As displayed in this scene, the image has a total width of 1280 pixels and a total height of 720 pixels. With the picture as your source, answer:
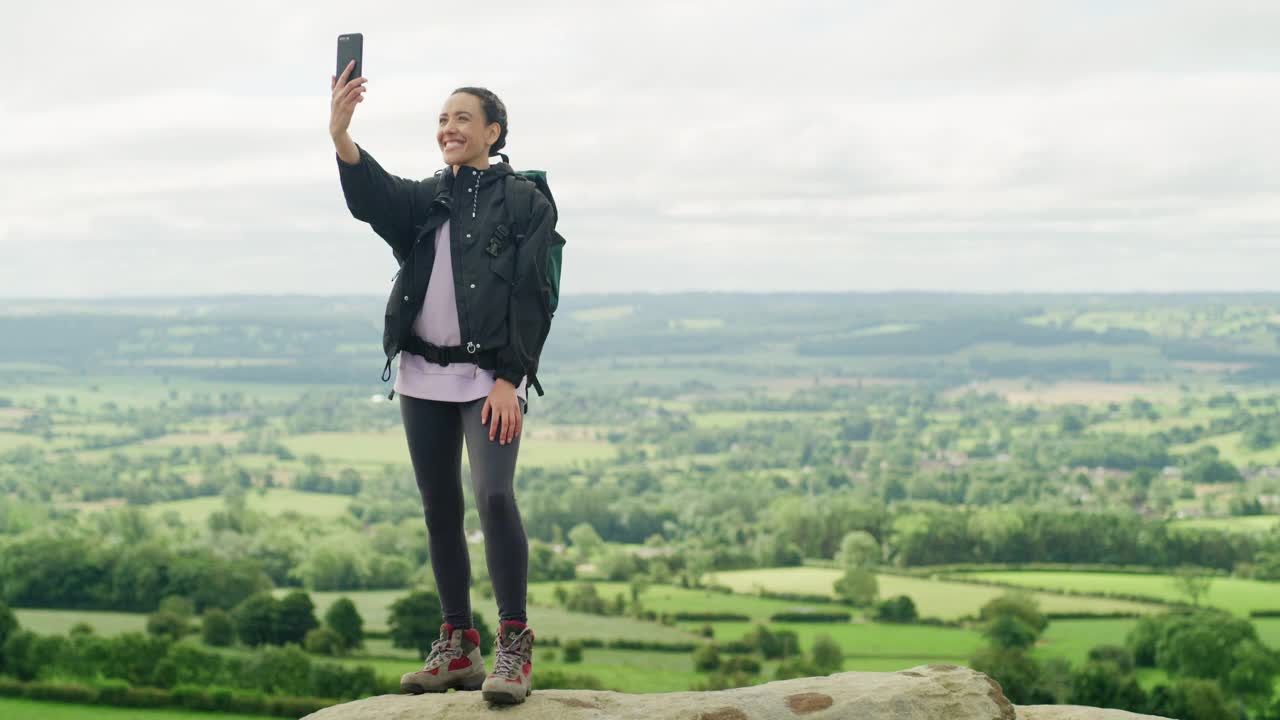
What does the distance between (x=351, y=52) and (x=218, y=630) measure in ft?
164

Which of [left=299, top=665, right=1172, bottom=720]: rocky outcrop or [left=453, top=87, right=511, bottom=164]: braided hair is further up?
[left=453, top=87, right=511, bottom=164]: braided hair

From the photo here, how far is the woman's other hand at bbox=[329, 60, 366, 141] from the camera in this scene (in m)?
6.80

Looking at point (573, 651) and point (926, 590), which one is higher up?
point (573, 651)

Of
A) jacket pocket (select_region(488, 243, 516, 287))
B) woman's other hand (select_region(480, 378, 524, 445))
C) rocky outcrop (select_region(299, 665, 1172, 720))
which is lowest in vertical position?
rocky outcrop (select_region(299, 665, 1172, 720))

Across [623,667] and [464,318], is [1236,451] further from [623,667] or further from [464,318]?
[464,318]

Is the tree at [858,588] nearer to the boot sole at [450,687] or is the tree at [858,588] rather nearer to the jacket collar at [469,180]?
the boot sole at [450,687]

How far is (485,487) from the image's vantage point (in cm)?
701

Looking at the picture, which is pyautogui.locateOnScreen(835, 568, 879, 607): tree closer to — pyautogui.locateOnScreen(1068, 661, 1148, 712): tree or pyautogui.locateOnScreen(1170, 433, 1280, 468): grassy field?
pyautogui.locateOnScreen(1068, 661, 1148, 712): tree

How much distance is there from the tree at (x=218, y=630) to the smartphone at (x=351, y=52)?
49.0 metres

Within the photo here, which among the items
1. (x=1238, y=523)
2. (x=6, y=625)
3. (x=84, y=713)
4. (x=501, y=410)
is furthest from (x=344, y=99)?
(x=1238, y=523)

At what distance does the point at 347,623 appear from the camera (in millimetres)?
50969

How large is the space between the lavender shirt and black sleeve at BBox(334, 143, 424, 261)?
0.23 m

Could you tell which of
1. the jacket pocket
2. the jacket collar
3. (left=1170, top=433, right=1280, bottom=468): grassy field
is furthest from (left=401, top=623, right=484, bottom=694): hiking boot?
(left=1170, top=433, right=1280, bottom=468): grassy field

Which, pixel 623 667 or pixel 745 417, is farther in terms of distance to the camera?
pixel 745 417
